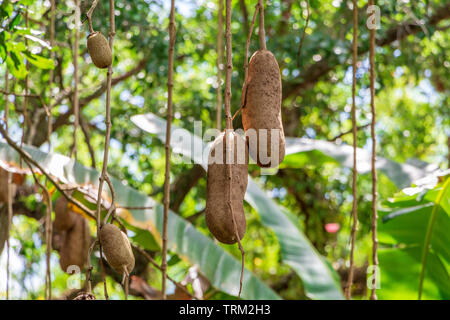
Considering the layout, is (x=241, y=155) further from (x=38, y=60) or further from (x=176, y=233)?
(x=176, y=233)

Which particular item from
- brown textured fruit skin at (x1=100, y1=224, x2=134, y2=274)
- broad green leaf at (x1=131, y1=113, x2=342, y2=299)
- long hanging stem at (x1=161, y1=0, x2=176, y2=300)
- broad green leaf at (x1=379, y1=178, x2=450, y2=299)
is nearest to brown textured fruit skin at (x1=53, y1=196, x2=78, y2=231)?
broad green leaf at (x1=131, y1=113, x2=342, y2=299)

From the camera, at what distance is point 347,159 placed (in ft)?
8.09

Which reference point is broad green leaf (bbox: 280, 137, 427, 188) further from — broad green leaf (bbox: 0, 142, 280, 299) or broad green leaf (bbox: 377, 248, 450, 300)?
broad green leaf (bbox: 0, 142, 280, 299)

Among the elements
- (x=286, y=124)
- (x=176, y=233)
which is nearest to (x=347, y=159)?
(x=176, y=233)

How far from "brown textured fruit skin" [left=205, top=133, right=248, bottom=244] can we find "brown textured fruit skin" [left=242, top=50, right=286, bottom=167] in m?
0.03

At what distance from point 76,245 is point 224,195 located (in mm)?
1254

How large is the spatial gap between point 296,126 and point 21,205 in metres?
1.92

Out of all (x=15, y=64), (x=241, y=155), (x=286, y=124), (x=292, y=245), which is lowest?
(x=241, y=155)

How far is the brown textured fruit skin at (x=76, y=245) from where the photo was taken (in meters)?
1.87

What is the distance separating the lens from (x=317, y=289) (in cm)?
210

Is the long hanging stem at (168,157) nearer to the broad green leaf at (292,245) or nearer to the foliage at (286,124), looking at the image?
the foliage at (286,124)

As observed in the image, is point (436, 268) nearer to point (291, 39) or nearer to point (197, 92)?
point (291, 39)

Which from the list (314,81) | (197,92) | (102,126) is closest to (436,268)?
(314,81)
